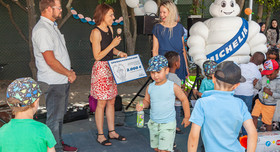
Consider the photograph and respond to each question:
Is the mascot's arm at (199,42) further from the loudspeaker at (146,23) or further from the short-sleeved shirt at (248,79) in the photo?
the loudspeaker at (146,23)

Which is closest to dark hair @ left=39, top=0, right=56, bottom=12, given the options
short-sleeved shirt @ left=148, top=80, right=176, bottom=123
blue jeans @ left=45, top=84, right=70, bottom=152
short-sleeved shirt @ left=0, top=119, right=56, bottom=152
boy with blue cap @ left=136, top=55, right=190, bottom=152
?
blue jeans @ left=45, top=84, right=70, bottom=152

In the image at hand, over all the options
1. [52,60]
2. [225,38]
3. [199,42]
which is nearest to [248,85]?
[225,38]

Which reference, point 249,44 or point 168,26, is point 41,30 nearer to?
point 168,26

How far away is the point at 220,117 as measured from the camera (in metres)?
1.94

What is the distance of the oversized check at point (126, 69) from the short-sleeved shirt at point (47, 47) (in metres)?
0.77

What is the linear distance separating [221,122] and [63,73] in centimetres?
191

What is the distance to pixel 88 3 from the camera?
1073 centimetres

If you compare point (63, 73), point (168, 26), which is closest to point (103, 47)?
point (63, 73)

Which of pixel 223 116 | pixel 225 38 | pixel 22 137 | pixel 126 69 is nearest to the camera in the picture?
pixel 22 137

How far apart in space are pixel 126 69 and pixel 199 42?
4.16 feet

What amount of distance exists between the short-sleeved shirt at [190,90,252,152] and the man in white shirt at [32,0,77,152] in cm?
Answer: 176

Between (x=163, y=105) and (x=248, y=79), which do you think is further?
(x=248, y=79)

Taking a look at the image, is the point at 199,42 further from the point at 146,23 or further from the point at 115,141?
the point at 115,141

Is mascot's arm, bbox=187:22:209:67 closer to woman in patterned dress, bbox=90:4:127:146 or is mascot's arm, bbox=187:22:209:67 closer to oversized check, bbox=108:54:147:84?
oversized check, bbox=108:54:147:84
